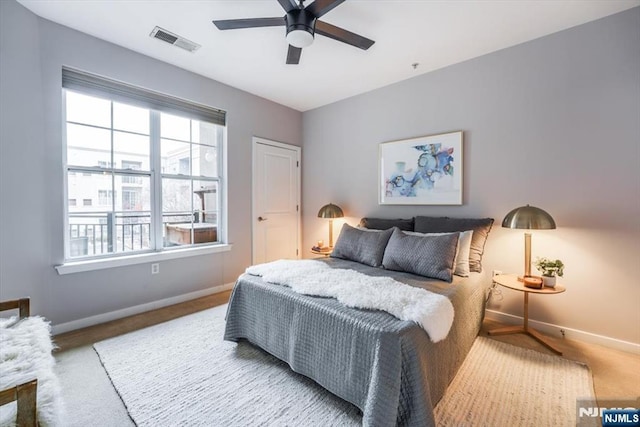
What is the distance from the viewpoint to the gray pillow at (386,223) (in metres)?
3.09

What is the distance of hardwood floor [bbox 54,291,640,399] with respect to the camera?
68.8 inches

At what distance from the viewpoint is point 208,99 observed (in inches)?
131

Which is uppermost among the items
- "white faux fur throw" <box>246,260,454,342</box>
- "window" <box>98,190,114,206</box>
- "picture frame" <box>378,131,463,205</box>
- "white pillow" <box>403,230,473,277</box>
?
"picture frame" <box>378,131,463,205</box>

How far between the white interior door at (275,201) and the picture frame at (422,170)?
150 centimetres

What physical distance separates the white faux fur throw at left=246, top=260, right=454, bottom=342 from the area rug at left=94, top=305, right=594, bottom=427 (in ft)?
1.72

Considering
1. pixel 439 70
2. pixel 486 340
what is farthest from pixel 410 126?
pixel 486 340

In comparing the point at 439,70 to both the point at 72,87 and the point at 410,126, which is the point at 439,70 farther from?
the point at 72,87

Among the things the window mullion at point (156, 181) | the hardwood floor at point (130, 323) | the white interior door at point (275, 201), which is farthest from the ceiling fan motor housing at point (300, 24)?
the hardwood floor at point (130, 323)

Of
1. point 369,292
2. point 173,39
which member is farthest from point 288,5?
point 369,292

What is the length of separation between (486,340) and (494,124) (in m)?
2.06

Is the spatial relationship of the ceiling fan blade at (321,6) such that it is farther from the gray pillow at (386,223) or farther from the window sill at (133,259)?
the window sill at (133,259)

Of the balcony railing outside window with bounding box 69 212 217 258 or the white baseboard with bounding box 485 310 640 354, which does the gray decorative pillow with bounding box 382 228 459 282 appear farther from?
the balcony railing outside window with bounding box 69 212 217 258

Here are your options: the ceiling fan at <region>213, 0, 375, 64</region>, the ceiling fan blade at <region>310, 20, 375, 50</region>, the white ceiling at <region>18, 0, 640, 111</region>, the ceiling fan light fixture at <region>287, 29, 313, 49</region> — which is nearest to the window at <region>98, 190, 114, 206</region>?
the white ceiling at <region>18, 0, 640, 111</region>

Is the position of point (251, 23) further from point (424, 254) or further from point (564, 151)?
point (564, 151)
